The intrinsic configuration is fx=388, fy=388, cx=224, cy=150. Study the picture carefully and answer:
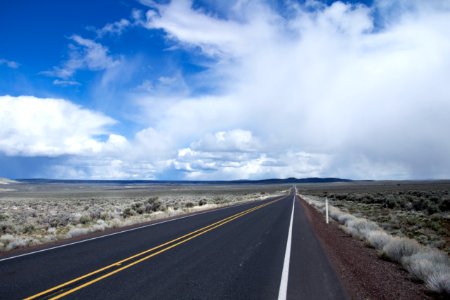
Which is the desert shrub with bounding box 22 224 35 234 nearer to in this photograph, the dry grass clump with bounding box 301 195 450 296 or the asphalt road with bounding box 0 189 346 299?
the asphalt road with bounding box 0 189 346 299

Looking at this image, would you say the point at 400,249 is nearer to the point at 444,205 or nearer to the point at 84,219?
the point at 84,219

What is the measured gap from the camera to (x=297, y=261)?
11156 millimetres

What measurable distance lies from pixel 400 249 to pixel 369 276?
11.4ft

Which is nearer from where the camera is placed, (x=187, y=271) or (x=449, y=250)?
(x=187, y=271)

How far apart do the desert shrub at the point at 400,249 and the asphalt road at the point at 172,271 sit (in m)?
2.21

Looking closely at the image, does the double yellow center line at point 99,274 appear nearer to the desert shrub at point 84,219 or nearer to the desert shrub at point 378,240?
the desert shrub at point 378,240

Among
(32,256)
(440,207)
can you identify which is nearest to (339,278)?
(32,256)

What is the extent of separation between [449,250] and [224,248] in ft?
30.0

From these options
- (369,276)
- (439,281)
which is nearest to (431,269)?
(439,281)

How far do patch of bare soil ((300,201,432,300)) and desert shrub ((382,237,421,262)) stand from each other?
0.34 m

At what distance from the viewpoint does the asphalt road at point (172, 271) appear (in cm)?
750

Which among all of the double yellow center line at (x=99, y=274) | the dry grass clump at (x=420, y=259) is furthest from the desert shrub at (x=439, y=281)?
the double yellow center line at (x=99, y=274)

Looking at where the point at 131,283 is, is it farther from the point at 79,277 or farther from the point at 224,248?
the point at 224,248

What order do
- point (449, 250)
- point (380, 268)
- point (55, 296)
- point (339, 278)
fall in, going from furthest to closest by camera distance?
point (449, 250) < point (380, 268) < point (339, 278) < point (55, 296)
